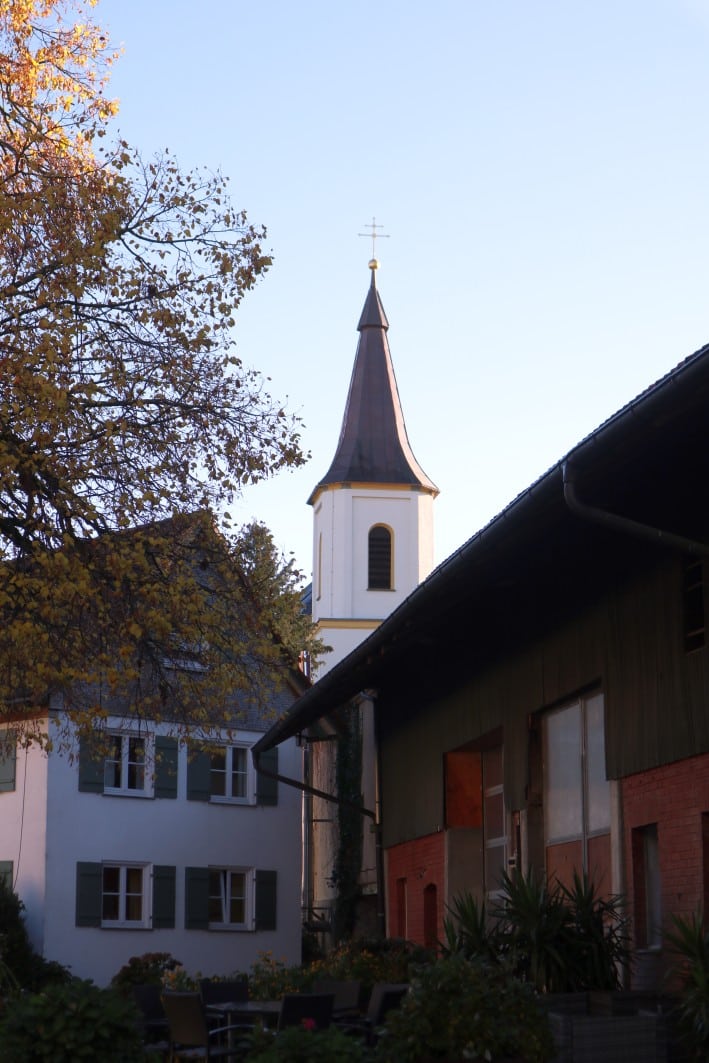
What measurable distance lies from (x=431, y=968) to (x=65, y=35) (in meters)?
9.81

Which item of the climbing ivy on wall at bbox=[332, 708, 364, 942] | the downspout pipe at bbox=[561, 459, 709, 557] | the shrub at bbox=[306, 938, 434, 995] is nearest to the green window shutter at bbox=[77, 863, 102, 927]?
the climbing ivy on wall at bbox=[332, 708, 364, 942]

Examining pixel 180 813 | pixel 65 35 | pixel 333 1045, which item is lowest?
pixel 333 1045

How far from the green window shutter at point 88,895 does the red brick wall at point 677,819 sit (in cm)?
1787

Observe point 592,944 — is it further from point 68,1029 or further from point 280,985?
point 280,985

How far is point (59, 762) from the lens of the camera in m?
31.2

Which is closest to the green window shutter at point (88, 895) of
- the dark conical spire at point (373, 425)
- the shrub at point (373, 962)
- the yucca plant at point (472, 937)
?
the shrub at point (373, 962)

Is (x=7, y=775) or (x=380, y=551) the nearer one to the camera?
(x=7, y=775)

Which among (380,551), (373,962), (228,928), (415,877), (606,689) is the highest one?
(380,551)

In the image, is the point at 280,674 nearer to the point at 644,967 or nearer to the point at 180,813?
the point at 644,967

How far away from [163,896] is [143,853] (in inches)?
38.2

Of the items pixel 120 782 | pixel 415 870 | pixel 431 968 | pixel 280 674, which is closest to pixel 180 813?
pixel 120 782

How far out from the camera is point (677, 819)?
14078mm

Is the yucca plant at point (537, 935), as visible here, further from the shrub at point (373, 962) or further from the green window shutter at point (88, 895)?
the green window shutter at point (88, 895)

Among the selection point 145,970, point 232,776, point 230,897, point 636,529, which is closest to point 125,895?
point 230,897
